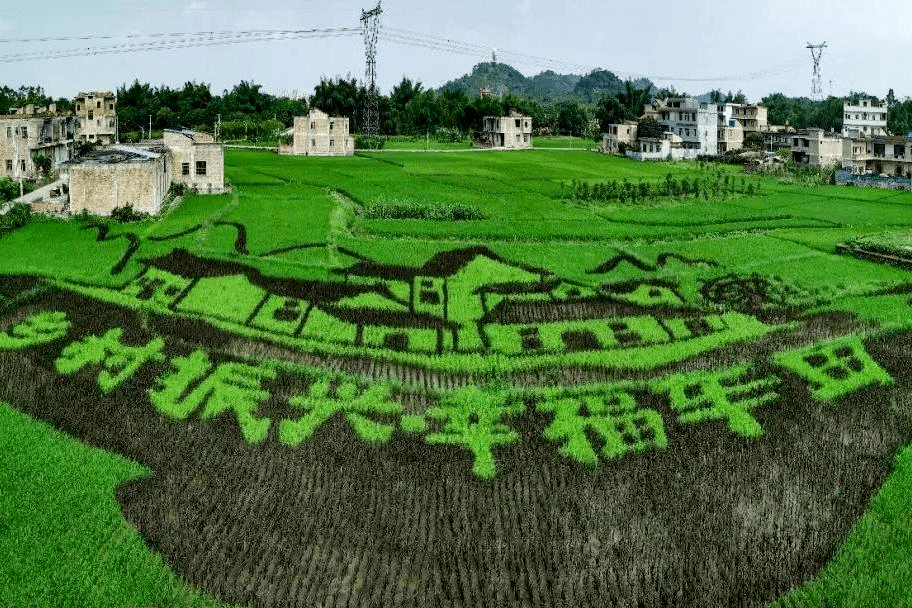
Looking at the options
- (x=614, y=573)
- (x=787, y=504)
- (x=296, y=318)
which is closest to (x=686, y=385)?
(x=787, y=504)

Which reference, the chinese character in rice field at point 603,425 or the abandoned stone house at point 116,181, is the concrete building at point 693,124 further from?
the chinese character in rice field at point 603,425

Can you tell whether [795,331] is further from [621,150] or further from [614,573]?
[621,150]

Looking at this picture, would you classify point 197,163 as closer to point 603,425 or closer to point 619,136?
point 603,425

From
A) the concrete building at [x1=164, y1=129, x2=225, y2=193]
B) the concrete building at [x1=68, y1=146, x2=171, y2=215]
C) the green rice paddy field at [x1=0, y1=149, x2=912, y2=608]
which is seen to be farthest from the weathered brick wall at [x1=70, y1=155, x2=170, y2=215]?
the concrete building at [x1=164, y1=129, x2=225, y2=193]

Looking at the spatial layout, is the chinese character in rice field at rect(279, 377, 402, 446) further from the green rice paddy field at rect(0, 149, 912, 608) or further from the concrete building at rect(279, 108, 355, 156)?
the concrete building at rect(279, 108, 355, 156)

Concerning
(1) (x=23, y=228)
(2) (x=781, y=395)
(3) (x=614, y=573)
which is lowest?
(3) (x=614, y=573)

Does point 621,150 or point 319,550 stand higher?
point 621,150

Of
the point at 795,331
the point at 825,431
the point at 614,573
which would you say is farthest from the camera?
the point at 795,331

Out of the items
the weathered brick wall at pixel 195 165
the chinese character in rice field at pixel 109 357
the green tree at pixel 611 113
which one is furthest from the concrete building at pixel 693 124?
the chinese character in rice field at pixel 109 357
